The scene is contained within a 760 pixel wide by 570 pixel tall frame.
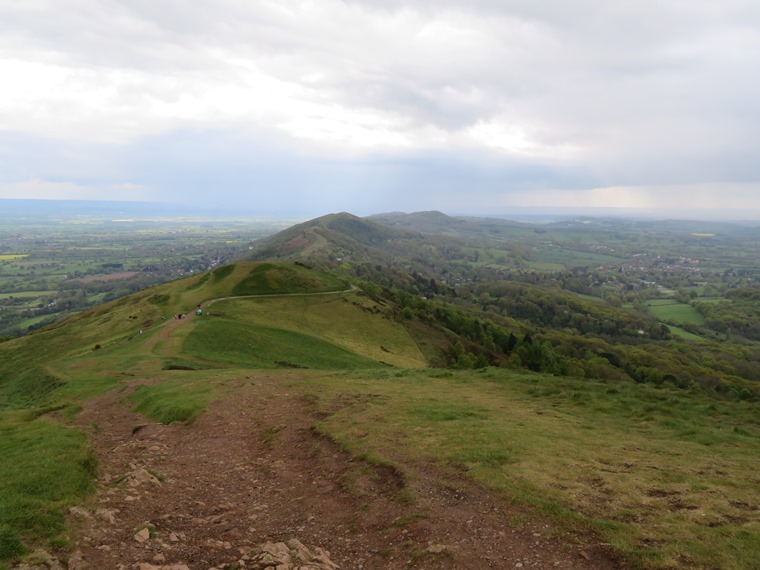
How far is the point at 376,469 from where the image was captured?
17219mm

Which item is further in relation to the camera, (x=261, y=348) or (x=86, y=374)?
(x=261, y=348)

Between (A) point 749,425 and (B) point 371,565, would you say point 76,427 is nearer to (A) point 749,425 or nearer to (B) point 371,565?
(B) point 371,565

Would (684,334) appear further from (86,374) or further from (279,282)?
(86,374)

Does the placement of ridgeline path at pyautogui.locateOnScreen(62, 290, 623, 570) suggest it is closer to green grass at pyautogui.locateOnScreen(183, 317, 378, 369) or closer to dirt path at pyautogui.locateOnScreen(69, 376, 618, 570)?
dirt path at pyautogui.locateOnScreen(69, 376, 618, 570)

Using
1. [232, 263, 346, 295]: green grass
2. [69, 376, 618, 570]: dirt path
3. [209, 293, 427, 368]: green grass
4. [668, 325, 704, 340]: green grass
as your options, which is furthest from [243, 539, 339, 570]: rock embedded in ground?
[668, 325, 704, 340]: green grass

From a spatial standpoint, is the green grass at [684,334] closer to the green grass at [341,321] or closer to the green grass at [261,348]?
the green grass at [341,321]

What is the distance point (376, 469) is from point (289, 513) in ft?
13.1

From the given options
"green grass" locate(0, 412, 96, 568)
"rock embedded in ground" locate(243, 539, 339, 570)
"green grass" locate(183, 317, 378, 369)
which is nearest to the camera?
"rock embedded in ground" locate(243, 539, 339, 570)

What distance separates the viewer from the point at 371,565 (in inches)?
441

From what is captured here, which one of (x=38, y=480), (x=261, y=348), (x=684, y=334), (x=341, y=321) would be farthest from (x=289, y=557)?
(x=684, y=334)

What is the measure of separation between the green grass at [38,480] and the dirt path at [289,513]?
698 mm

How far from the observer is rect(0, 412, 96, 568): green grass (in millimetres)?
11000

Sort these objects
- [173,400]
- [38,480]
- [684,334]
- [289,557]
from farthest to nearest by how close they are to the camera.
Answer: [684,334], [173,400], [38,480], [289,557]

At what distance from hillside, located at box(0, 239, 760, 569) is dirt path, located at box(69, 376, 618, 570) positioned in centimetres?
8
